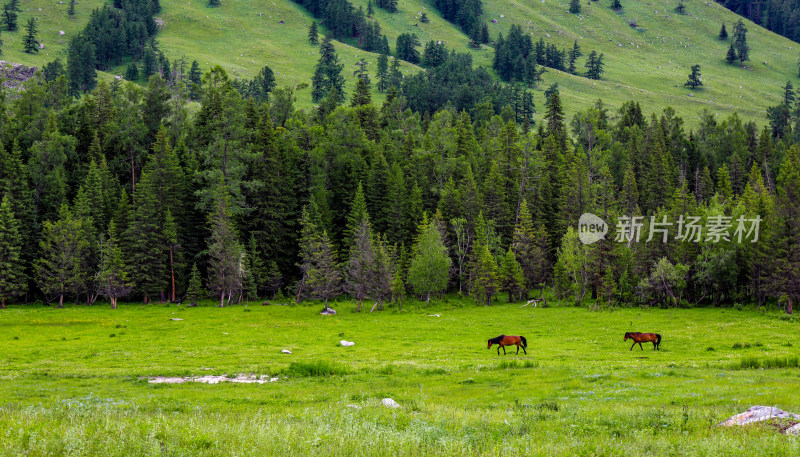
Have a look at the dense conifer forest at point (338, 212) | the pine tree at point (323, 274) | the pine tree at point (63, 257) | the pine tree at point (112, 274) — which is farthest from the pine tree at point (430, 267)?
the pine tree at point (63, 257)

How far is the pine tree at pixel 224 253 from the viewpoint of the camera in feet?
263

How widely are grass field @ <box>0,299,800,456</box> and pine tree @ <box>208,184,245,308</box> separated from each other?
15470 millimetres

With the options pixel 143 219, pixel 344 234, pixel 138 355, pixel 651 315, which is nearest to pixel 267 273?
pixel 344 234

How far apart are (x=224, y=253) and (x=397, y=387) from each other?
6223 centimetres

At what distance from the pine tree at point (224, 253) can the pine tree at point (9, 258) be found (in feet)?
86.9

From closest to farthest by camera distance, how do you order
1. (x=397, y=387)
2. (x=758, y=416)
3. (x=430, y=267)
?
(x=758, y=416), (x=397, y=387), (x=430, y=267)

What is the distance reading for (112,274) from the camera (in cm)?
7806

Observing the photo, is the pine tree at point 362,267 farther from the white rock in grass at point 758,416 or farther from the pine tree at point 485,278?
the white rock in grass at point 758,416

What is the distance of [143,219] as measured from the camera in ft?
279

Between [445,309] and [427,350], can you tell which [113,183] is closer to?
[445,309]

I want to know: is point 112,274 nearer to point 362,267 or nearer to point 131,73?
point 362,267

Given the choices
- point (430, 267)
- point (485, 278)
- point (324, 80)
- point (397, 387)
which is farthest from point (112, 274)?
point (324, 80)

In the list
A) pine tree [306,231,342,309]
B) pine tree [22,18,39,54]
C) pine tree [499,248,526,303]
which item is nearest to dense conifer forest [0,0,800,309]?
pine tree [499,248,526,303]

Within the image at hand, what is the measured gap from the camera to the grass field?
444 inches
